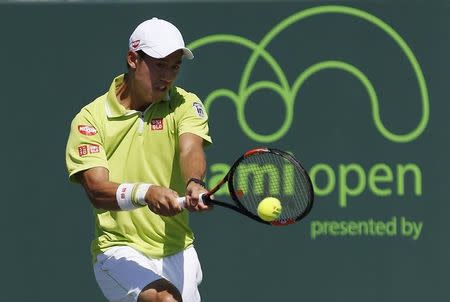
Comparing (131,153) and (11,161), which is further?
(11,161)

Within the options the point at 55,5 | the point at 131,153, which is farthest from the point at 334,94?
the point at 131,153

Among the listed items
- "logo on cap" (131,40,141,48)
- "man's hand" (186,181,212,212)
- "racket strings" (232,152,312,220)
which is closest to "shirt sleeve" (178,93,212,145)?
"racket strings" (232,152,312,220)

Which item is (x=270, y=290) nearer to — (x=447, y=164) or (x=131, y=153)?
(x=447, y=164)

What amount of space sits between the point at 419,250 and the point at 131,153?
3.29 meters

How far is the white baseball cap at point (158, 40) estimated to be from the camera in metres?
5.78

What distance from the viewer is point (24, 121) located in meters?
8.83

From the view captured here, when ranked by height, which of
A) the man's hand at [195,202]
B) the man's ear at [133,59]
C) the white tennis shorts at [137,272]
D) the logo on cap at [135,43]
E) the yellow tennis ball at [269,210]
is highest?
the logo on cap at [135,43]

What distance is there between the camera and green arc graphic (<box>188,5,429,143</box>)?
8797 millimetres

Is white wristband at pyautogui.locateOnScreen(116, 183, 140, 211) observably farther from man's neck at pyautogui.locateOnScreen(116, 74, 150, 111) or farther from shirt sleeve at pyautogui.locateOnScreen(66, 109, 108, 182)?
man's neck at pyautogui.locateOnScreen(116, 74, 150, 111)

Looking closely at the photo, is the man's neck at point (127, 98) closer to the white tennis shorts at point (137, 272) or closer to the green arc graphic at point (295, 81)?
the white tennis shorts at point (137, 272)

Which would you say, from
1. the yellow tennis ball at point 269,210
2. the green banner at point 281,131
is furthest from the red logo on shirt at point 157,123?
the green banner at point 281,131

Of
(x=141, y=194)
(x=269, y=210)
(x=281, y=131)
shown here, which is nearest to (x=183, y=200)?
(x=141, y=194)

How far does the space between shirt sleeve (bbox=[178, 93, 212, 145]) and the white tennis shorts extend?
0.56 metres

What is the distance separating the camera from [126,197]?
5.64 meters
